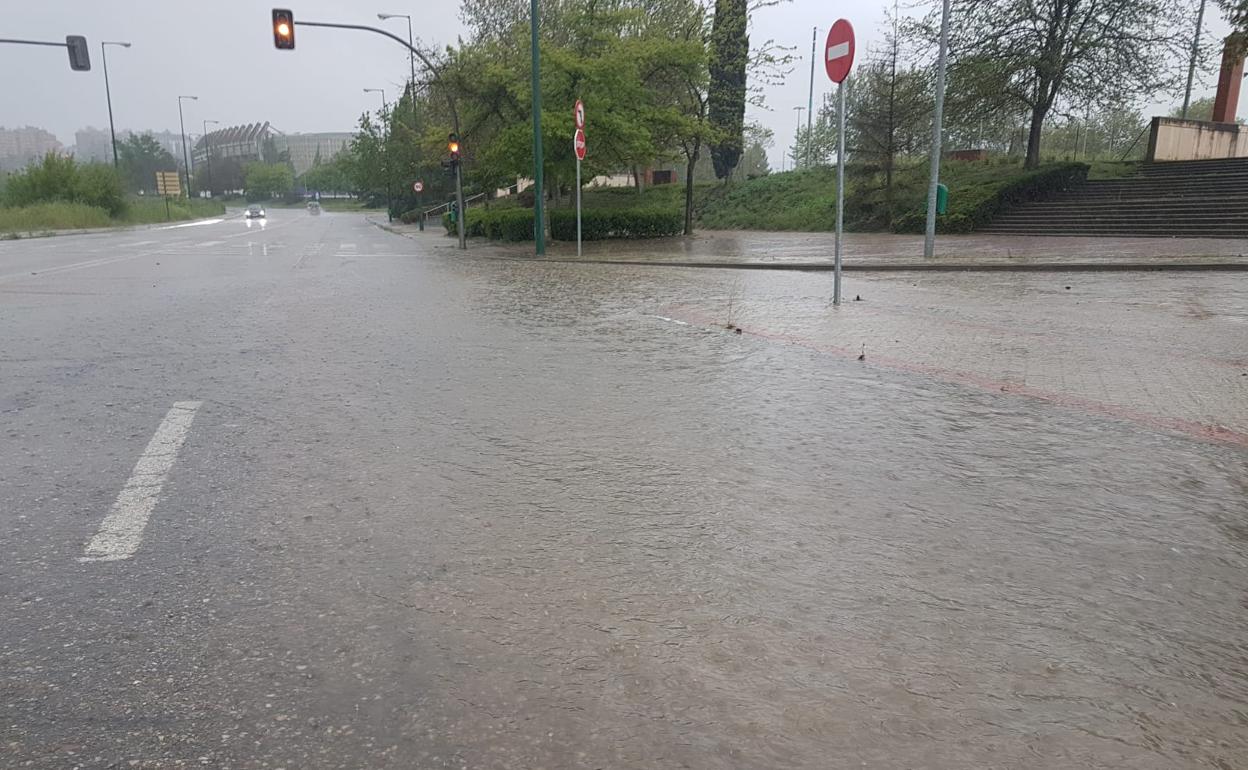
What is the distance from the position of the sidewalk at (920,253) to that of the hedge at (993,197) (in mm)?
1389

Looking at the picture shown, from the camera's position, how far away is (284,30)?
70.9 feet

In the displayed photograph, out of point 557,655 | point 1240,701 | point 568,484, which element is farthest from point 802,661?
point 568,484

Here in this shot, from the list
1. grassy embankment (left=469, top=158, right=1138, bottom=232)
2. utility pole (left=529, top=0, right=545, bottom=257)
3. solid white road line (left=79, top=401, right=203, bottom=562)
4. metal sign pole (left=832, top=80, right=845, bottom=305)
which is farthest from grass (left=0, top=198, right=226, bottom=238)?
solid white road line (left=79, top=401, right=203, bottom=562)

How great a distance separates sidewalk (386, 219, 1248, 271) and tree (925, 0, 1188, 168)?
→ 28.8ft

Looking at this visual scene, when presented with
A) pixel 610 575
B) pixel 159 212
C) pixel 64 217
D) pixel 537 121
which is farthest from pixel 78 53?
pixel 159 212

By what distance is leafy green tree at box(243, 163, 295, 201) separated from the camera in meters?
149

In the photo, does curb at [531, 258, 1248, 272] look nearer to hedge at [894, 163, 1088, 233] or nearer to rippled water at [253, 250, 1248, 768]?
rippled water at [253, 250, 1248, 768]

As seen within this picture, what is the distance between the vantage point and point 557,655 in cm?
260

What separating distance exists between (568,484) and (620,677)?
168 centimetres

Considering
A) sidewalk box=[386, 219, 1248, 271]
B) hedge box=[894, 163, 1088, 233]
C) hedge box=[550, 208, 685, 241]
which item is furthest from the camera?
hedge box=[894, 163, 1088, 233]

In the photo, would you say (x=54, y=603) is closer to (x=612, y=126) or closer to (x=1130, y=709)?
(x=1130, y=709)

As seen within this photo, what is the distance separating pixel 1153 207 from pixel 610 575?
91.4ft

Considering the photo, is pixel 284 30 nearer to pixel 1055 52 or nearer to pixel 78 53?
pixel 78 53

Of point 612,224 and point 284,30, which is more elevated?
point 284,30
